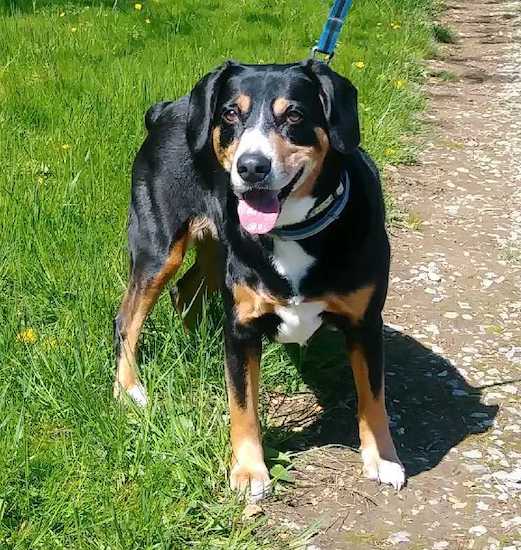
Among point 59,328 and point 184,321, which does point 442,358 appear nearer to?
point 184,321

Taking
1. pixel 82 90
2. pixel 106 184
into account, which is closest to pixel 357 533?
pixel 106 184

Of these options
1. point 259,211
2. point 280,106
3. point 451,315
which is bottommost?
point 451,315

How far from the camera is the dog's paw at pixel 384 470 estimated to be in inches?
121

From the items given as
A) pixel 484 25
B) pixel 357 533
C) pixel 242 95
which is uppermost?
pixel 242 95

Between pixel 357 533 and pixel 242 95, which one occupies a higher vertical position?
pixel 242 95

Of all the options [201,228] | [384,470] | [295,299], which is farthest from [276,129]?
[384,470]

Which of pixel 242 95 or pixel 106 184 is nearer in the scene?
pixel 242 95

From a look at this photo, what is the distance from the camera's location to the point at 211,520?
2.79m

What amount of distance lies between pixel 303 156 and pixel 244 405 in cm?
85

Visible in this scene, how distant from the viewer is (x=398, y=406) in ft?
11.7

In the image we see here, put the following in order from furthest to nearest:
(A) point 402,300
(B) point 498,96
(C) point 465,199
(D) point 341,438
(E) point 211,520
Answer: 1. (B) point 498,96
2. (C) point 465,199
3. (A) point 402,300
4. (D) point 341,438
5. (E) point 211,520

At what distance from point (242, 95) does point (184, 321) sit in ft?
3.75

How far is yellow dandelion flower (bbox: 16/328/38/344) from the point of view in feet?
10.9

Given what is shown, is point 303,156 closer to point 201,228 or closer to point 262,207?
point 262,207
